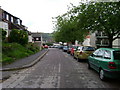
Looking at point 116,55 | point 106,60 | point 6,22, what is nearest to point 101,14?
point 116,55

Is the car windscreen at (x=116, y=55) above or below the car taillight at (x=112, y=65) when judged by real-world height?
above

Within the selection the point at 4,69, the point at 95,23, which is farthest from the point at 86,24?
the point at 4,69

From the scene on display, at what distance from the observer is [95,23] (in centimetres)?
1150

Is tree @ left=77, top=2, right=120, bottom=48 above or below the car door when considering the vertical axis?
above

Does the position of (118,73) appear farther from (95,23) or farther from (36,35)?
(36,35)

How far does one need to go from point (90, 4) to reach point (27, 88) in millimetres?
9155

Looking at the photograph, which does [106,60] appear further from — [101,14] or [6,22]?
[6,22]

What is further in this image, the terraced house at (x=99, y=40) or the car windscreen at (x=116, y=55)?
the terraced house at (x=99, y=40)

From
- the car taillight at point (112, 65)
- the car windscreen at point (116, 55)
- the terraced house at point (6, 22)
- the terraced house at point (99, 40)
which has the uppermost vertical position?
the terraced house at point (6, 22)

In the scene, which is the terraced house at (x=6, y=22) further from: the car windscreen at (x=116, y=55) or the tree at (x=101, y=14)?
the car windscreen at (x=116, y=55)

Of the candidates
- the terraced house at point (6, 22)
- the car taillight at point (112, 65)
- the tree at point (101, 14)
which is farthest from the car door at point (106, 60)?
the terraced house at point (6, 22)

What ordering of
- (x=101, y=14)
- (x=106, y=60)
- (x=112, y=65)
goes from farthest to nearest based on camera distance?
(x=101, y=14)
(x=106, y=60)
(x=112, y=65)

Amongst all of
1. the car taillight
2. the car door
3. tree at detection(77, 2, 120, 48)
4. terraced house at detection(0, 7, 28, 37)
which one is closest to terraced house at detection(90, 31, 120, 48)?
terraced house at detection(0, 7, 28, 37)

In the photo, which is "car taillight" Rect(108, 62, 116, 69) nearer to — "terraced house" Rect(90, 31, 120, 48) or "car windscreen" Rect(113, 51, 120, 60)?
"car windscreen" Rect(113, 51, 120, 60)
